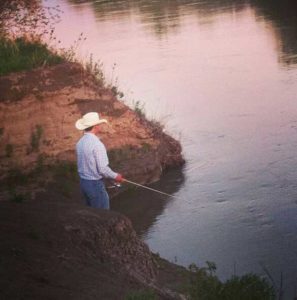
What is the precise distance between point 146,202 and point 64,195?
5.45 feet

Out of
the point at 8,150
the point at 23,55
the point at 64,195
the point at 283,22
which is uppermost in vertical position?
the point at 23,55

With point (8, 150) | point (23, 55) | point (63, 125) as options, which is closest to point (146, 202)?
point (63, 125)

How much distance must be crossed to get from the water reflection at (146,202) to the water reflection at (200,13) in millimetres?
10837

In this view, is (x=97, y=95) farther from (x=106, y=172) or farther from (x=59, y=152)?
(x=106, y=172)

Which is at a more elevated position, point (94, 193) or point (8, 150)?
point (94, 193)

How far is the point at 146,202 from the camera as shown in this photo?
13.8 metres

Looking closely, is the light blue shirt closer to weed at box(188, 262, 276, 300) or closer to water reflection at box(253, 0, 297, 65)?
weed at box(188, 262, 276, 300)

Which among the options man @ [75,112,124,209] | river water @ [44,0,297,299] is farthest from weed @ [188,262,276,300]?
man @ [75,112,124,209]

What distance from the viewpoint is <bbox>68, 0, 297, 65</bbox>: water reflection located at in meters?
29.3

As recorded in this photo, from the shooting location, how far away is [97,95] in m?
15.7

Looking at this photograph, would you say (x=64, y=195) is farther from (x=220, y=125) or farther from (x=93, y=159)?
(x=220, y=125)

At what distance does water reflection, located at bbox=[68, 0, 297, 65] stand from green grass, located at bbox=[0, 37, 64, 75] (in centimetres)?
1042

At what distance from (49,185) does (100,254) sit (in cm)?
587

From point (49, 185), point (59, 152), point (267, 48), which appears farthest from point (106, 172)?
point (267, 48)
